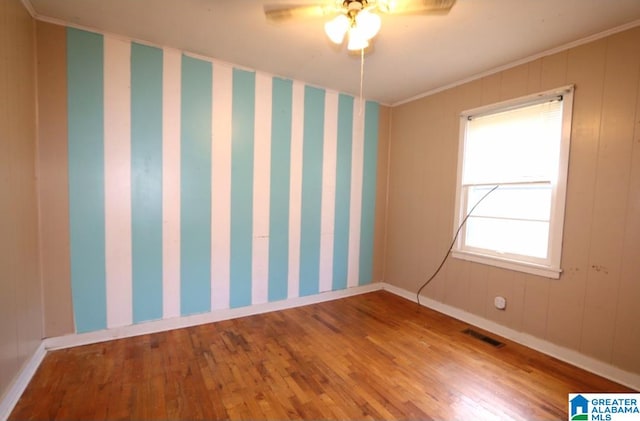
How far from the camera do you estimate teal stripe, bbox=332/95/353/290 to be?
362 cm

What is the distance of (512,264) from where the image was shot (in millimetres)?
2697

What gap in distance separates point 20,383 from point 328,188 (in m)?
2.95

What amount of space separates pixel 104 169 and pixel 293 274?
205cm

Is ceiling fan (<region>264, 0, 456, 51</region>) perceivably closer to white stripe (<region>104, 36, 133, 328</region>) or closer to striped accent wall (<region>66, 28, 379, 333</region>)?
striped accent wall (<region>66, 28, 379, 333</region>)

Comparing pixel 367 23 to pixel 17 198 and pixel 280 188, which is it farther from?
pixel 17 198

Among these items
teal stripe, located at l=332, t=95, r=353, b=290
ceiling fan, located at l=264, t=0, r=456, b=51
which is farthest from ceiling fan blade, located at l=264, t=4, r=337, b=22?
teal stripe, located at l=332, t=95, r=353, b=290

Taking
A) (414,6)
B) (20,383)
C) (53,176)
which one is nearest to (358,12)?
(414,6)

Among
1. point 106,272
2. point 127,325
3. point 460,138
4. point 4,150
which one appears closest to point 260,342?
point 127,325

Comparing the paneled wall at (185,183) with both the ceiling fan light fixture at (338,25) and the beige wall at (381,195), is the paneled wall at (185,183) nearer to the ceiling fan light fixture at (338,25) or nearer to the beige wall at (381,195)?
the beige wall at (381,195)

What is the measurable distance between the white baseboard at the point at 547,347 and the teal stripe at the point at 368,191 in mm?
795

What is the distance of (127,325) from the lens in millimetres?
2551

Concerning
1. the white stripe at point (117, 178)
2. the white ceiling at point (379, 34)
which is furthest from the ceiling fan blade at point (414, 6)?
the white stripe at point (117, 178)

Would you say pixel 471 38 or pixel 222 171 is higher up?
pixel 471 38

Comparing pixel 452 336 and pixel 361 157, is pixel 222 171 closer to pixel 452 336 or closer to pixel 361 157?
pixel 361 157
